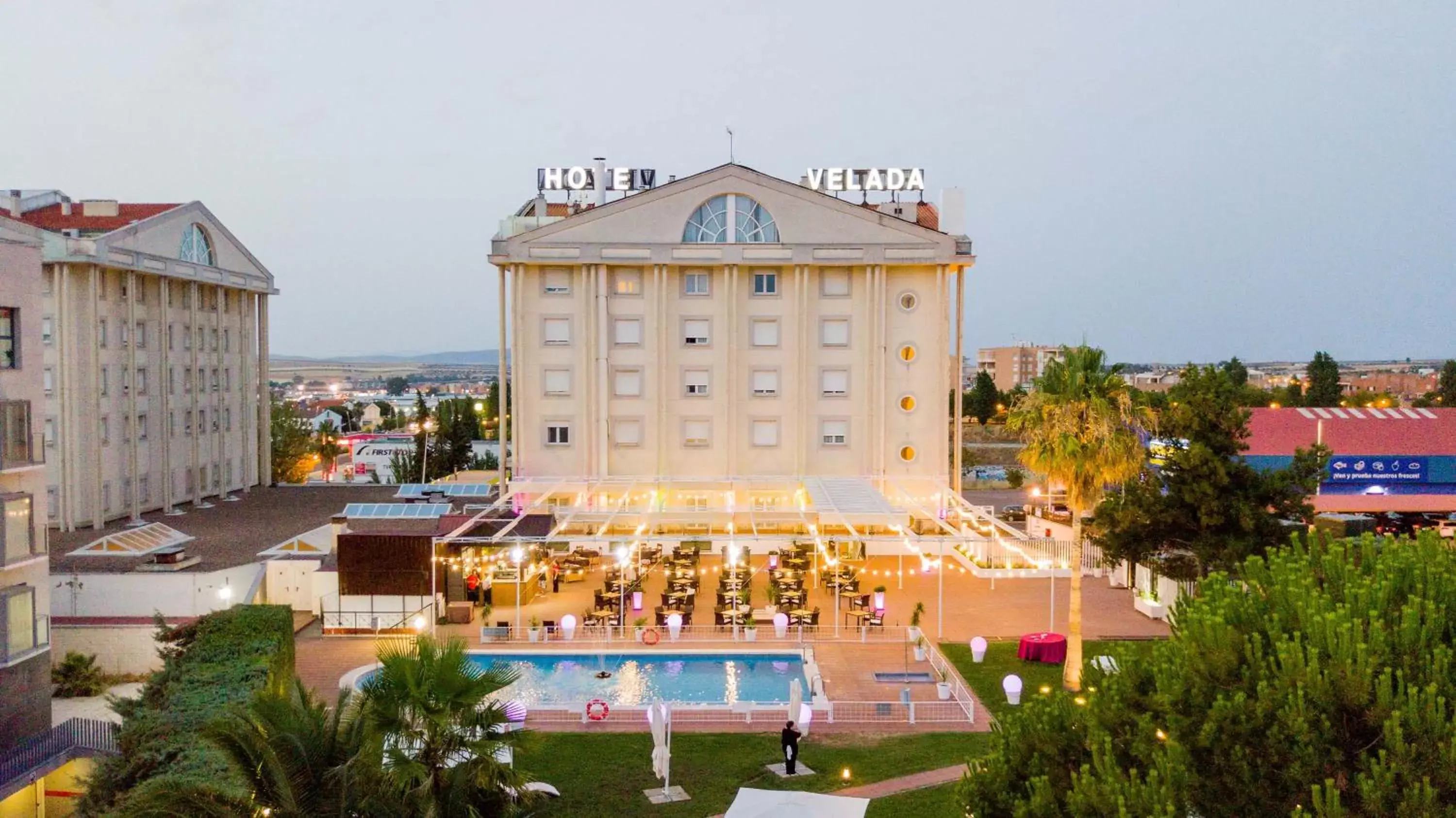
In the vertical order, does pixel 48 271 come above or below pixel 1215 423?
above

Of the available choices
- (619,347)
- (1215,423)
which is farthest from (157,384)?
(1215,423)

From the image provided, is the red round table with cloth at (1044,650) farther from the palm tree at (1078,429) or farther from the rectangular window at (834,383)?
the rectangular window at (834,383)

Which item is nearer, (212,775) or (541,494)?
(212,775)

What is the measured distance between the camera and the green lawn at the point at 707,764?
15922mm

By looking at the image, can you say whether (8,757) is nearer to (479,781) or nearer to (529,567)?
(479,781)

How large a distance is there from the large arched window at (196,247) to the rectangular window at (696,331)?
2084 centimetres

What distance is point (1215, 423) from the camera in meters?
22.6

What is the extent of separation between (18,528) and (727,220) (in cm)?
2616

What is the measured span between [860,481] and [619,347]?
11118 mm

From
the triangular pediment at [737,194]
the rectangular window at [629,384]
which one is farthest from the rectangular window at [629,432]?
the triangular pediment at [737,194]

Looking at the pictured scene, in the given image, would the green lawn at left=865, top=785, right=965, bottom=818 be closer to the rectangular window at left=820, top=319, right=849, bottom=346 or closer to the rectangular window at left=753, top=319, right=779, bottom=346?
the rectangular window at left=820, top=319, right=849, bottom=346

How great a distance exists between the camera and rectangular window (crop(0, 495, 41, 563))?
18.3m

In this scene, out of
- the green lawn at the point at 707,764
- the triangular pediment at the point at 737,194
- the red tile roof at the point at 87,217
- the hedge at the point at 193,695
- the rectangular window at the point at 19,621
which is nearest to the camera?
the hedge at the point at 193,695

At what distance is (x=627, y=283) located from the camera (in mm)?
38781
